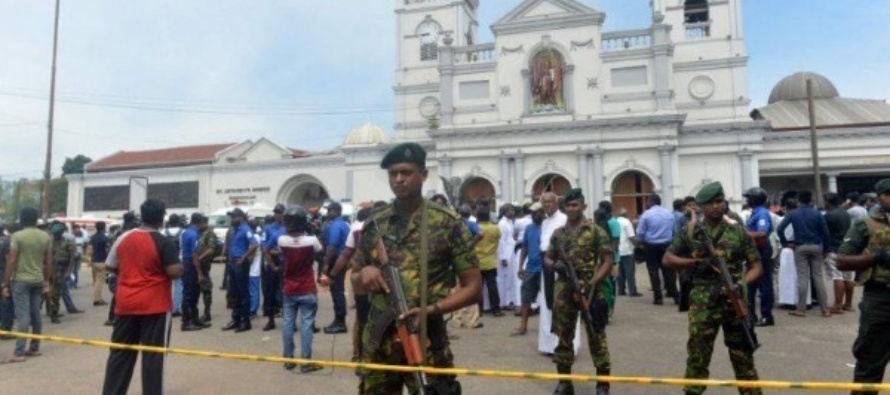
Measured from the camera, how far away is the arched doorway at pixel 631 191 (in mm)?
27344

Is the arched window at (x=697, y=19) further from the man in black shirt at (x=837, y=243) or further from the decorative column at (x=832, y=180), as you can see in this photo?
the man in black shirt at (x=837, y=243)

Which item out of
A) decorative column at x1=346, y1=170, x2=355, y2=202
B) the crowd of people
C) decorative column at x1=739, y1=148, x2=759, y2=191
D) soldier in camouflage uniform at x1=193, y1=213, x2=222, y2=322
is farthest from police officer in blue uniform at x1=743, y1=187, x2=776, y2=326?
decorative column at x1=346, y1=170, x2=355, y2=202

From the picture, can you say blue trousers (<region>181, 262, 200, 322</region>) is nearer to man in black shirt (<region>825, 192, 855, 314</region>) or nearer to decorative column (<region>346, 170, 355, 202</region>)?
man in black shirt (<region>825, 192, 855, 314</region>)

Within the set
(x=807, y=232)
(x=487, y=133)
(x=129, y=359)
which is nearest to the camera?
(x=129, y=359)

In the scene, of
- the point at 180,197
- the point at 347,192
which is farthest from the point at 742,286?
the point at 180,197

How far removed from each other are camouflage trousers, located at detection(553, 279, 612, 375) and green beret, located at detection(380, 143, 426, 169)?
2453mm

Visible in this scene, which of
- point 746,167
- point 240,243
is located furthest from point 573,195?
point 746,167

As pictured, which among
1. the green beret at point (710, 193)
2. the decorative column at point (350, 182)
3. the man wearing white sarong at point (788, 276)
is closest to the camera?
the green beret at point (710, 193)

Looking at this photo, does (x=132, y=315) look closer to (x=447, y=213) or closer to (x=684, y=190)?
(x=447, y=213)

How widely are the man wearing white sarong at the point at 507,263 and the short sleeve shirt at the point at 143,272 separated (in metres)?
5.65

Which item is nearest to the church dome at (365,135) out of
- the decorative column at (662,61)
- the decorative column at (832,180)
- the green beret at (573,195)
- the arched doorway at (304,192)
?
the arched doorway at (304,192)

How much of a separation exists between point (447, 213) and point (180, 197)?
38714 millimetres

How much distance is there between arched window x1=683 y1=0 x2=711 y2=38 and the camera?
94.6ft

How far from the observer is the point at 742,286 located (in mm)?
4168
